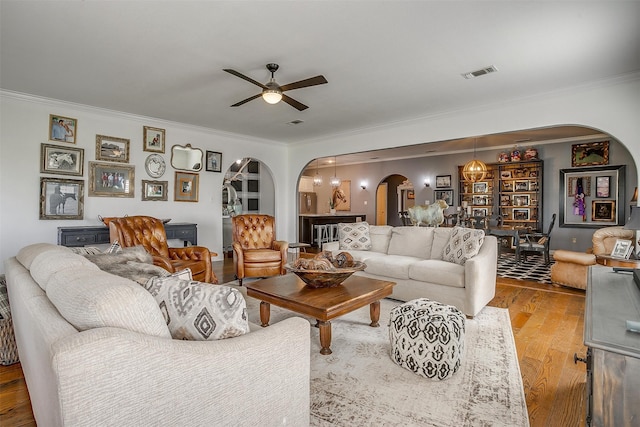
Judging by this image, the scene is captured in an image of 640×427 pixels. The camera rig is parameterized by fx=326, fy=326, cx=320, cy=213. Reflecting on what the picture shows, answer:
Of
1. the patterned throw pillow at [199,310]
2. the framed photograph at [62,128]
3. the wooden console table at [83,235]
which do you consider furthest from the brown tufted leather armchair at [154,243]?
the patterned throw pillow at [199,310]

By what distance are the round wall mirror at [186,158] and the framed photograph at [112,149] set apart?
77 cm

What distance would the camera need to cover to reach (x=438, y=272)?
138 inches

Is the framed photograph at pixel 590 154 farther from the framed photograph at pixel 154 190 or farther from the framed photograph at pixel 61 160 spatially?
the framed photograph at pixel 61 160

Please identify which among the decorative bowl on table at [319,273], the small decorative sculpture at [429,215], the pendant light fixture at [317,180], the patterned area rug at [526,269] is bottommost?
the patterned area rug at [526,269]

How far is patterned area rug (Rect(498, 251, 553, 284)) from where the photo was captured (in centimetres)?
528

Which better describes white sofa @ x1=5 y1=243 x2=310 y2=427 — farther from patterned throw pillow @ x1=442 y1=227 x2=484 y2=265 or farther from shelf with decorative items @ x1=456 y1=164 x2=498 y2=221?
shelf with decorative items @ x1=456 y1=164 x2=498 y2=221

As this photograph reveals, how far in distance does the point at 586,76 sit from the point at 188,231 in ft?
19.1

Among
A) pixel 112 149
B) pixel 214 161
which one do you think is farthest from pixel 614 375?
pixel 214 161

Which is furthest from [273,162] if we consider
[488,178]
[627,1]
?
[627,1]

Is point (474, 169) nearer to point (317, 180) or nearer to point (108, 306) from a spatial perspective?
point (317, 180)

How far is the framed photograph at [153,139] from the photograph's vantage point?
5.47m

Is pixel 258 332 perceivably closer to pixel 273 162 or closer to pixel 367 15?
pixel 367 15

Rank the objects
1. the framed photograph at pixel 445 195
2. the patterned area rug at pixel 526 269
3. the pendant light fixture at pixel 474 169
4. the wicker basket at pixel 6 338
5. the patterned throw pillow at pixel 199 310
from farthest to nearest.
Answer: the framed photograph at pixel 445 195, the pendant light fixture at pixel 474 169, the patterned area rug at pixel 526 269, the wicker basket at pixel 6 338, the patterned throw pillow at pixel 199 310

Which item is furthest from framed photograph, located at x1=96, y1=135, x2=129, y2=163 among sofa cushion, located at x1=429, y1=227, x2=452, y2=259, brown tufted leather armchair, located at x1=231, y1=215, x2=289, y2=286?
sofa cushion, located at x1=429, y1=227, x2=452, y2=259
